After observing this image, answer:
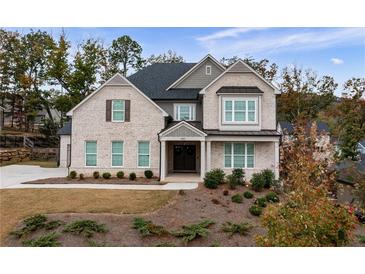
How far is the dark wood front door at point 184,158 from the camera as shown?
61.5ft

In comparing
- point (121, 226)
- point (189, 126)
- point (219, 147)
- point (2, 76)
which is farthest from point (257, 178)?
point (2, 76)

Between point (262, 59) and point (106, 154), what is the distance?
2334 centimetres

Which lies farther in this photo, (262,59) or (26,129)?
(262,59)

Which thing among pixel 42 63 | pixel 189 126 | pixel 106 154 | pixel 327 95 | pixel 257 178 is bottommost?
pixel 257 178

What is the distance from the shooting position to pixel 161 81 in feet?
69.1

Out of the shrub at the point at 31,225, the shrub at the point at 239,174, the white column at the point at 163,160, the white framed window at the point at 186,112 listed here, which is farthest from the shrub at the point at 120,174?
the shrub at the point at 31,225

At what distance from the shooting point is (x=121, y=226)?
9742 millimetres

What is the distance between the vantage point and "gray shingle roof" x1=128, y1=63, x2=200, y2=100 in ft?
63.5

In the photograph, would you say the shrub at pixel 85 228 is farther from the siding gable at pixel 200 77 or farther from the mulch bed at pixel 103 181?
the siding gable at pixel 200 77

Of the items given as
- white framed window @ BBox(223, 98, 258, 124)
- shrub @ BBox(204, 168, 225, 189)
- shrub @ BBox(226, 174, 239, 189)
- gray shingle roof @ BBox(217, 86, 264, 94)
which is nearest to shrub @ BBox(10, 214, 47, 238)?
shrub @ BBox(204, 168, 225, 189)

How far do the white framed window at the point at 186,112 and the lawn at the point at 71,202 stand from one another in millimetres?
6974

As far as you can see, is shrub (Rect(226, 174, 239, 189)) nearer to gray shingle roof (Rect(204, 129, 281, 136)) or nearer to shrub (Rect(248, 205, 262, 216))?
gray shingle roof (Rect(204, 129, 281, 136))
